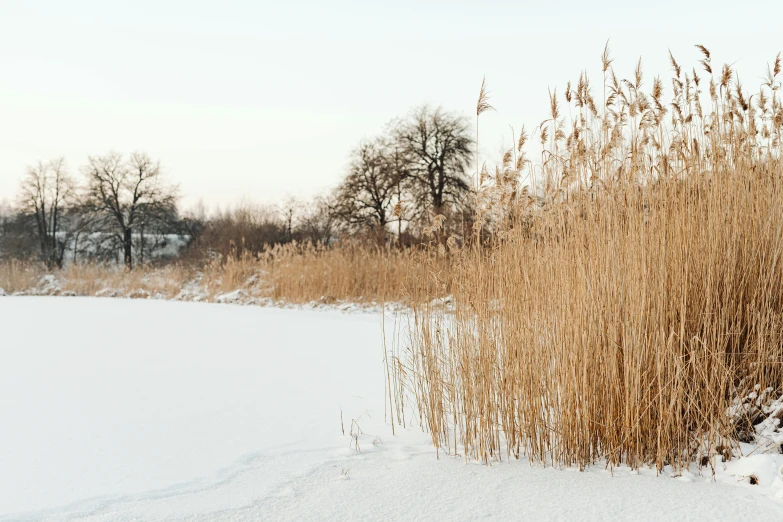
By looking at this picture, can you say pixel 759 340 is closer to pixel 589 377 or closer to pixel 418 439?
pixel 589 377

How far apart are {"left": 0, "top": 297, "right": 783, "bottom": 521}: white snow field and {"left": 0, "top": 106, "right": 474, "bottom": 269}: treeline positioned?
34.0 feet

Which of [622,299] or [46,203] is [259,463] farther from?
[46,203]

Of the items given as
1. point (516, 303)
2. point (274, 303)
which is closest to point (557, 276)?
point (516, 303)

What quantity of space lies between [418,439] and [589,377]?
981 millimetres

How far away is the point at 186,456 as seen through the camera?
2711 mm

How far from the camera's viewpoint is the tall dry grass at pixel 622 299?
2426 mm

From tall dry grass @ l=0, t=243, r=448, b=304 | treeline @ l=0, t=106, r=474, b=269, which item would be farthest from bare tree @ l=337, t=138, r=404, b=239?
tall dry grass @ l=0, t=243, r=448, b=304

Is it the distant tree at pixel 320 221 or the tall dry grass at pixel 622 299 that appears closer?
the tall dry grass at pixel 622 299

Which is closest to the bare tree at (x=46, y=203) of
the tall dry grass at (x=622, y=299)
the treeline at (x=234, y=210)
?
the treeline at (x=234, y=210)

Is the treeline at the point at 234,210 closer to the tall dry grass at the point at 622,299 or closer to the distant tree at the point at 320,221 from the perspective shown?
the distant tree at the point at 320,221

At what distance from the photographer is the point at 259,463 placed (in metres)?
2.62

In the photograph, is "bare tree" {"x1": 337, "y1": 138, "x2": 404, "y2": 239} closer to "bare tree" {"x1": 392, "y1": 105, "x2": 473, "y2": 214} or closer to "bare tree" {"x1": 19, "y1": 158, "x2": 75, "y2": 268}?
"bare tree" {"x1": 392, "y1": 105, "x2": 473, "y2": 214}

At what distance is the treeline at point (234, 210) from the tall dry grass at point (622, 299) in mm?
11657

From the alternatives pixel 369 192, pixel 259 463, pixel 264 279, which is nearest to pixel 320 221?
pixel 369 192
